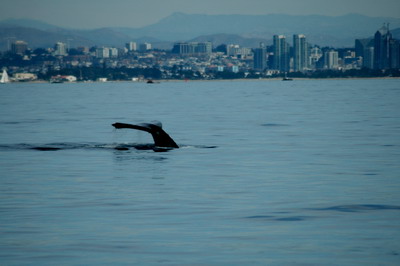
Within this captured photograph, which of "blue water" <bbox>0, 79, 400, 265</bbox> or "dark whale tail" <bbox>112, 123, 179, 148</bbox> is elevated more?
"dark whale tail" <bbox>112, 123, 179, 148</bbox>

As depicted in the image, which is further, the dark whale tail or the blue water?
the dark whale tail

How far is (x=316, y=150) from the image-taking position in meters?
37.8

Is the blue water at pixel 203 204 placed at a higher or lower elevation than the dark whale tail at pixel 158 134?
lower

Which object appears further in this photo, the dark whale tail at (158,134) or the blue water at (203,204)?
the dark whale tail at (158,134)

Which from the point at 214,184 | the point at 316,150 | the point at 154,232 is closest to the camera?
the point at 154,232

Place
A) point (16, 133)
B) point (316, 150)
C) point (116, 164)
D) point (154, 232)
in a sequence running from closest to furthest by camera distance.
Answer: point (154, 232) < point (116, 164) < point (316, 150) < point (16, 133)

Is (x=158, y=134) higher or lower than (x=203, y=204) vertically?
higher

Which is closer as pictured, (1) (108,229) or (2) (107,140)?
(1) (108,229)

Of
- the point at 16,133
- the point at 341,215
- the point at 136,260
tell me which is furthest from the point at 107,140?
the point at 136,260

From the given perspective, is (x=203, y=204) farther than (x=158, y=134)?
No

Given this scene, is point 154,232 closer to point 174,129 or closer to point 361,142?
point 361,142

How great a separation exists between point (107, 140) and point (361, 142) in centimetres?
1337

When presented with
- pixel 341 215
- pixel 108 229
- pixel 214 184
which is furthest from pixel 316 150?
pixel 108 229

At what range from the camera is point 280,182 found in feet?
85.5
